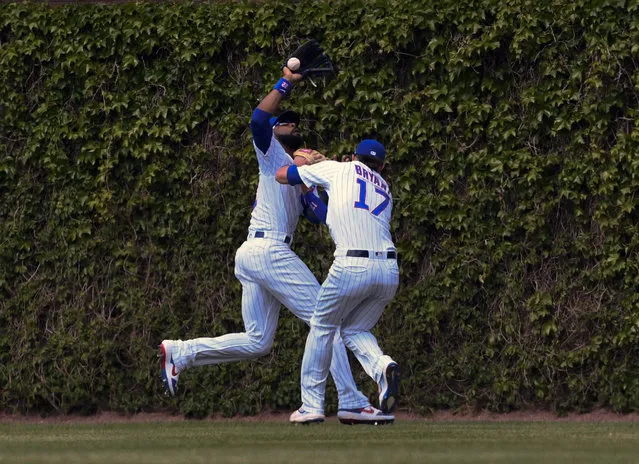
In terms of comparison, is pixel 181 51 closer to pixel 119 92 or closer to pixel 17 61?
pixel 119 92

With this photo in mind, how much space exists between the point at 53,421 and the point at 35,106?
2934 mm

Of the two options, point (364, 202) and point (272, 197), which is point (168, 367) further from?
point (364, 202)

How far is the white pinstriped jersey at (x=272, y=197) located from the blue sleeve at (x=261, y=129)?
75 mm

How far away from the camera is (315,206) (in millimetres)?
10656

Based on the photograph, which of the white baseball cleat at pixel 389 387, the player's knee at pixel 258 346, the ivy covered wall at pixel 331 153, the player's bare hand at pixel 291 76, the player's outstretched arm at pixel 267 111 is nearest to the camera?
the white baseball cleat at pixel 389 387

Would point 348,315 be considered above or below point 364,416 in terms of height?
above

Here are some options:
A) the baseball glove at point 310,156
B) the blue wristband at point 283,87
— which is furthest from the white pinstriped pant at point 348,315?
the blue wristband at point 283,87

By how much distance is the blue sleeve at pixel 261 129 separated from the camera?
10.3 metres

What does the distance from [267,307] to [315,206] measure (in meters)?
0.86

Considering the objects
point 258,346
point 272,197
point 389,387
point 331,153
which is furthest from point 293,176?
point 331,153

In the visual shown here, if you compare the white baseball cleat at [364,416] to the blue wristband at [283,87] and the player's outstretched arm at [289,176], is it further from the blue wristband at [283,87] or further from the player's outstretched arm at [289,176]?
the blue wristband at [283,87]

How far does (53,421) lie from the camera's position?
12.9m

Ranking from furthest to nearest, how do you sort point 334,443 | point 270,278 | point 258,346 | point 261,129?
point 258,346 → point 270,278 → point 261,129 → point 334,443

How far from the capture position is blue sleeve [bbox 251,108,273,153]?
1030 centimetres
